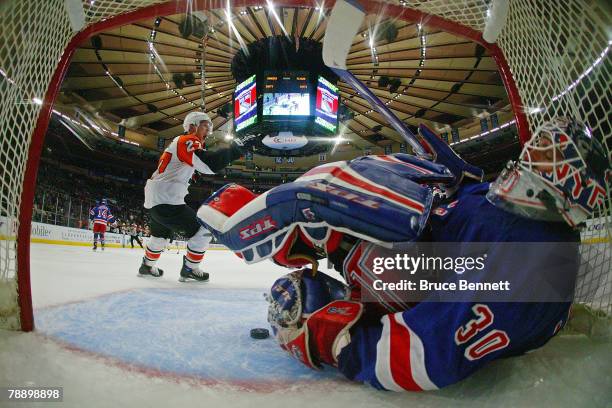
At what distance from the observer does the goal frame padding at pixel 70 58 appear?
3.06ft

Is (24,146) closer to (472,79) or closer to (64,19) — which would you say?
(64,19)

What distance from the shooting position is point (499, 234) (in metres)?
0.57

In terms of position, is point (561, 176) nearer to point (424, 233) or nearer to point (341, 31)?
point (424, 233)

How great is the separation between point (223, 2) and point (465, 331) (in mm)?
1189

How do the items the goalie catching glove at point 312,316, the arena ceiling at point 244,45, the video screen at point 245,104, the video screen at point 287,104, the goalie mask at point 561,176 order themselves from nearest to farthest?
the goalie mask at point 561,176 < the goalie catching glove at point 312,316 < the arena ceiling at point 244,45 < the video screen at point 287,104 < the video screen at point 245,104

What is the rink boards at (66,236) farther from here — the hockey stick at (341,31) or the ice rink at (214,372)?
the hockey stick at (341,31)

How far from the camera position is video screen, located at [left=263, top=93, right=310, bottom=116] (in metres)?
6.04

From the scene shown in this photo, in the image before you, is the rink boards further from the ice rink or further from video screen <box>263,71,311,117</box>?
the ice rink

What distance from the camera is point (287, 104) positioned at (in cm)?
610

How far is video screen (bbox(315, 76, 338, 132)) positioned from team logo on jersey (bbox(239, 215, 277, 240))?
554 centimetres

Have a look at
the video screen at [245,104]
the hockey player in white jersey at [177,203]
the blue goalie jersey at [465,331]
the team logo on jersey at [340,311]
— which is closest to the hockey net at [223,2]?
the blue goalie jersey at [465,331]

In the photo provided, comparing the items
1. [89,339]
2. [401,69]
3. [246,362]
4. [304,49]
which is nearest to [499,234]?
[246,362]

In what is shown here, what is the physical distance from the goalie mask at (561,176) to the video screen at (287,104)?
18.9 feet

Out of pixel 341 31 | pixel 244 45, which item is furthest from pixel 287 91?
pixel 341 31
